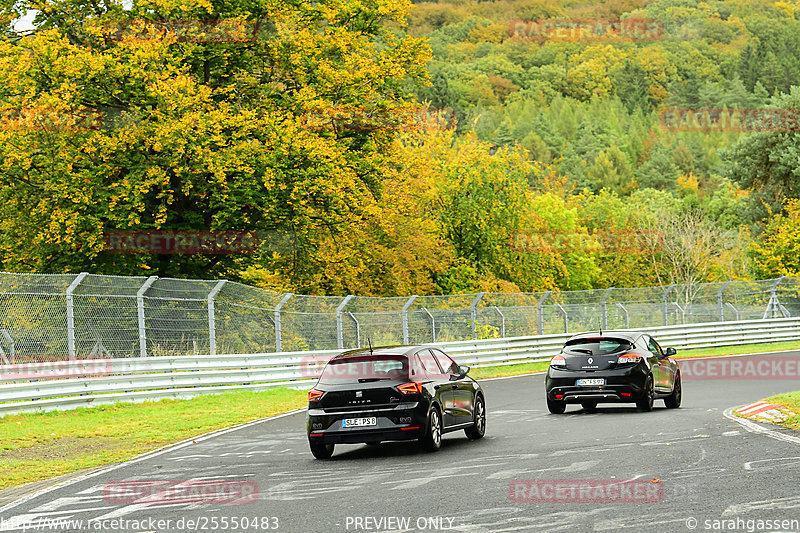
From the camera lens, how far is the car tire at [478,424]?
14.4 m

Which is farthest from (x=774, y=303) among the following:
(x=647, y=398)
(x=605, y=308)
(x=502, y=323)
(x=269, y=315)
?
(x=647, y=398)

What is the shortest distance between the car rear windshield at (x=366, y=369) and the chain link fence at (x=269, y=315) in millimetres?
8246

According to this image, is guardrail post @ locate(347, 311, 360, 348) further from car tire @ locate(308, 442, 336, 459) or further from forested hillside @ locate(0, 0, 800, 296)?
car tire @ locate(308, 442, 336, 459)

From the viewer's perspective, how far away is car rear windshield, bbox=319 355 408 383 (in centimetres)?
1293

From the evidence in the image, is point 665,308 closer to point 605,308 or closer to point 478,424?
point 605,308

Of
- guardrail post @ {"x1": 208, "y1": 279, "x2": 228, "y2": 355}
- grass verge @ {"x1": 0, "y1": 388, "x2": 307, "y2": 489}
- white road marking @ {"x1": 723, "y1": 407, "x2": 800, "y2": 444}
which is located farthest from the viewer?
guardrail post @ {"x1": 208, "y1": 279, "x2": 228, "y2": 355}

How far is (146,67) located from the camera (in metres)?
29.9

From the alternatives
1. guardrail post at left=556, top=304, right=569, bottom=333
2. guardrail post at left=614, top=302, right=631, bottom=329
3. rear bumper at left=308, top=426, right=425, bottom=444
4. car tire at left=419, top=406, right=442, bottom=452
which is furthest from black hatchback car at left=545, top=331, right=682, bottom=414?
guardrail post at left=614, top=302, right=631, bottom=329

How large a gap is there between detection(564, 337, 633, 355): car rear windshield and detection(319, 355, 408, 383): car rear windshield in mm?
5489

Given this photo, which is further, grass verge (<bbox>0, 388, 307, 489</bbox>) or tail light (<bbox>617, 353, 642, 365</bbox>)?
tail light (<bbox>617, 353, 642, 365</bbox>)

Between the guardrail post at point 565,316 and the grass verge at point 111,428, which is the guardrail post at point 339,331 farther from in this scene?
the guardrail post at point 565,316

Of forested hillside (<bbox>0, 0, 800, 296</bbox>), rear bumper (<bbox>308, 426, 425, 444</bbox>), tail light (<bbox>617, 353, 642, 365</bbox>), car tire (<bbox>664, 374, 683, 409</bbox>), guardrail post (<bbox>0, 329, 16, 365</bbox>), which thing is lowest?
car tire (<bbox>664, 374, 683, 409</bbox>)

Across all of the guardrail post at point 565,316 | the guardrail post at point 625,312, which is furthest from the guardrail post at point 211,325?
the guardrail post at point 625,312

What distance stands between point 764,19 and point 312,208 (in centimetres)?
16265
